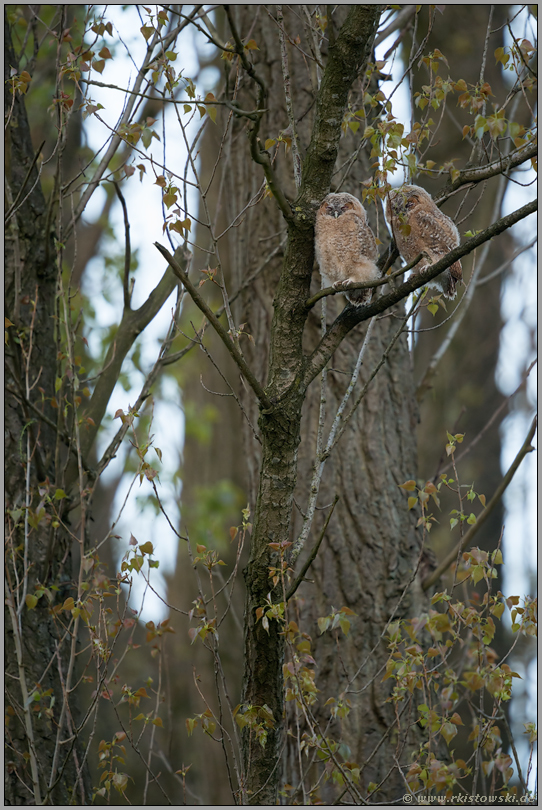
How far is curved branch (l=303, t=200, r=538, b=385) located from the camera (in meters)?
1.98

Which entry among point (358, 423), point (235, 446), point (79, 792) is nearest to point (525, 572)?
point (235, 446)

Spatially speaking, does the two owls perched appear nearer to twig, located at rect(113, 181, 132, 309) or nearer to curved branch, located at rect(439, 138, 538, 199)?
curved branch, located at rect(439, 138, 538, 199)

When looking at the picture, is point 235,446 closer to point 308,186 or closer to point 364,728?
point 364,728

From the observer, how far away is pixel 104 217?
27.0 ft

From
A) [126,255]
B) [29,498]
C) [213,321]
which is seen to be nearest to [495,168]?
[213,321]

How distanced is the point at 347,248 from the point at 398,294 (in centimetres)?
59

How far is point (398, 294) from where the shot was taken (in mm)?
2160

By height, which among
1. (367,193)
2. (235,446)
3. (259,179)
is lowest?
(367,193)

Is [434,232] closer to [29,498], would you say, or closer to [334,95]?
[334,95]

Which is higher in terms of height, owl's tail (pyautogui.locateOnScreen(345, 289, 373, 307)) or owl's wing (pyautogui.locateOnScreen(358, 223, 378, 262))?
owl's wing (pyautogui.locateOnScreen(358, 223, 378, 262))

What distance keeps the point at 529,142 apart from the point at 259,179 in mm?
2273

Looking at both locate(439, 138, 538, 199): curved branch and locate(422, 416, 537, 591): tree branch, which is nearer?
locate(439, 138, 538, 199): curved branch

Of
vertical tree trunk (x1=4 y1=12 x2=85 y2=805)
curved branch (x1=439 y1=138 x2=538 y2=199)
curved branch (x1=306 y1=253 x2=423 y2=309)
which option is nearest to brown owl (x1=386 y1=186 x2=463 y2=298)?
curved branch (x1=439 y1=138 x2=538 y2=199)

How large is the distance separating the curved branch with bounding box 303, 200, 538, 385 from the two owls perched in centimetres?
15
